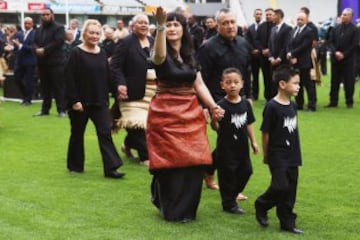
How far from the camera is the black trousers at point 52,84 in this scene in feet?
42.2

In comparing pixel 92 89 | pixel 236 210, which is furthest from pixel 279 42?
pixel 236 210

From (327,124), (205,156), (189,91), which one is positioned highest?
(189,91)

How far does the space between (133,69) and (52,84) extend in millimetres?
5137

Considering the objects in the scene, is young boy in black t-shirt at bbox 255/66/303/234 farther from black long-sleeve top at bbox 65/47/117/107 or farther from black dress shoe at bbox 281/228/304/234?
black long-sleeve top at bbox 65/47/117/107

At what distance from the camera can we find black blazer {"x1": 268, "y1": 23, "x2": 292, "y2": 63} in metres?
13.4

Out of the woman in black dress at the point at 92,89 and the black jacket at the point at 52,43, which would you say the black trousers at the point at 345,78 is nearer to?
the black jacket at the point at 52,43

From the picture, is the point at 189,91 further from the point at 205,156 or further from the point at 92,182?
the point at 92,182

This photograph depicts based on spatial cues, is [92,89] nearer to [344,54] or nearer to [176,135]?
[176,135]

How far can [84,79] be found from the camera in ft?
24.7

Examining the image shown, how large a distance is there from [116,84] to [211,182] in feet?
5.77

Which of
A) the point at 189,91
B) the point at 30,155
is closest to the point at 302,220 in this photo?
the point at 189,91

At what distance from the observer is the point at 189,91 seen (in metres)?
5.84

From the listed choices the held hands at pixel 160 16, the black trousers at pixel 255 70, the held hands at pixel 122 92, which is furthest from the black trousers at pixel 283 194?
the black trousers at pixel 255 70

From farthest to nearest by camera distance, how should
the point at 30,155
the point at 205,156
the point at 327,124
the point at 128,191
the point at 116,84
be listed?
the point at 327,124 → the point at 30,155 → the point at 116,84 → the point at 128,191 → the point at 205,156
